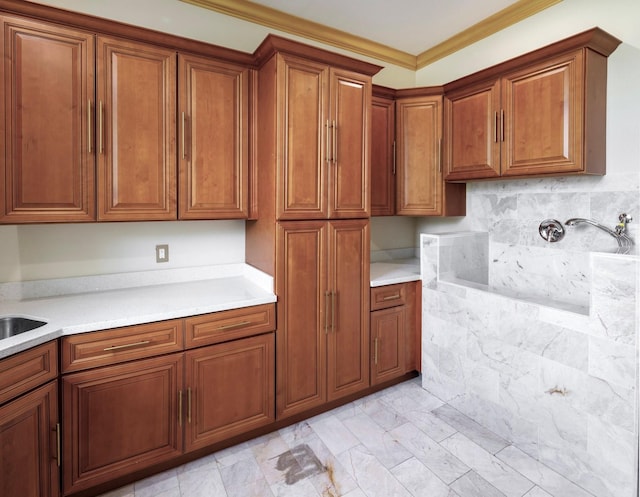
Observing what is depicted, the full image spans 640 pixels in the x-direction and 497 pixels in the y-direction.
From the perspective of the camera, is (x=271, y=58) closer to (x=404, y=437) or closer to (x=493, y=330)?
(x=493, y=330)

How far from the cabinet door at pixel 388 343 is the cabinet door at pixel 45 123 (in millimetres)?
1974

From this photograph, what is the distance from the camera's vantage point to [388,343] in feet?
9.13

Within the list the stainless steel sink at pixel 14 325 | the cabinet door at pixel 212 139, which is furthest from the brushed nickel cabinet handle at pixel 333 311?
the stainless steel sink at pixel 14 325

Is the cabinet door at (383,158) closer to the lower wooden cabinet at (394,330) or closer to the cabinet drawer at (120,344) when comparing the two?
the lower wooden cabinet at (394,330)

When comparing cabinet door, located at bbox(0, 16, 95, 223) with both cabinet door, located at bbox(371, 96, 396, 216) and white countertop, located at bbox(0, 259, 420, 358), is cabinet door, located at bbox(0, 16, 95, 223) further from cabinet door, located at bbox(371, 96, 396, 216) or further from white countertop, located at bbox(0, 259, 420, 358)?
cabinet door, located at bbox(371, 96, 396, 216)

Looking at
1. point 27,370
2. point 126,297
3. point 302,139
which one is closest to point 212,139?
point 302,139

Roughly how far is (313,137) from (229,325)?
1236mm

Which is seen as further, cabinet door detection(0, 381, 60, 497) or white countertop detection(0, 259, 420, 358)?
white countertop detection(0, 259, 420, 358)

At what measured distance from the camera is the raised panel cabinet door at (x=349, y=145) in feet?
7.70

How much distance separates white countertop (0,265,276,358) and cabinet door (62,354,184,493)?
0.23 meters

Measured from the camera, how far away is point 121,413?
1.82 m

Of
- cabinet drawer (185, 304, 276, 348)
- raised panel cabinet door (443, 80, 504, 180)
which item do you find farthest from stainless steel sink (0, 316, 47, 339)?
raised panel cabinet door (443, 80, 504, 180)

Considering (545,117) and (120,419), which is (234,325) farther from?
(545,117)

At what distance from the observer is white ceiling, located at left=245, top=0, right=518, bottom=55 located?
2633 mm
